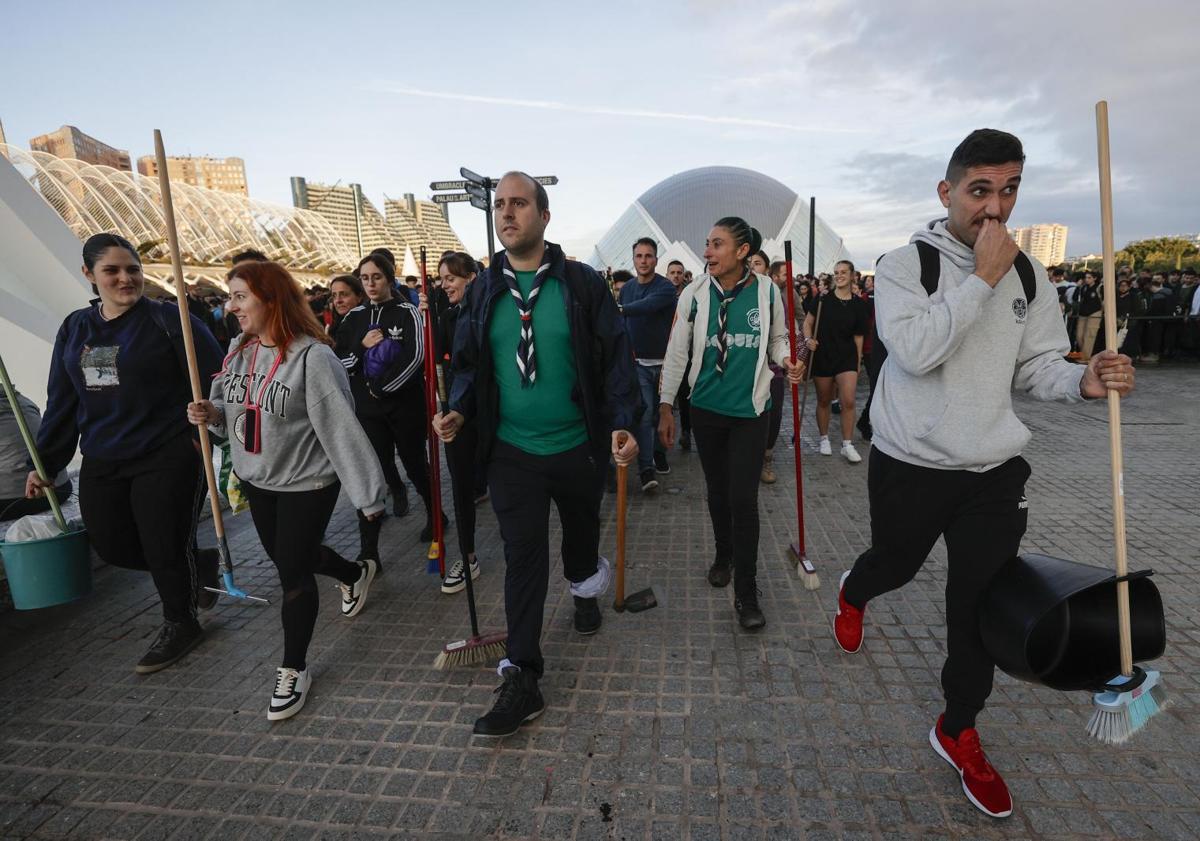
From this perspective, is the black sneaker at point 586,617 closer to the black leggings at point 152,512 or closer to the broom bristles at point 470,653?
the broom bristles at point 470,653

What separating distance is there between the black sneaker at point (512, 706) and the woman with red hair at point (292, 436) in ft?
3.16

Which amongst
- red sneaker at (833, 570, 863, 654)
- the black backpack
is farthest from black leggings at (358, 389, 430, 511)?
the black backpack

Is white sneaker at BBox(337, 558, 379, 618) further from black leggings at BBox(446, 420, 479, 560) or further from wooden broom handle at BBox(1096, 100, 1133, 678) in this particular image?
wooden broom handle at BBox(1096, 100, 1133, 678)

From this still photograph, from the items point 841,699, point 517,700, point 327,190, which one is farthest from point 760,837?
point 327,190

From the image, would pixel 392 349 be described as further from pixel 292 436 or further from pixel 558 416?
pixel 558 416

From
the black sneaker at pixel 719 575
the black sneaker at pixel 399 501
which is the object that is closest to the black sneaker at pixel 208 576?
the black sneaker at pixel 399 501

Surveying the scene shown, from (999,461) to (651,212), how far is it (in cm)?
6340

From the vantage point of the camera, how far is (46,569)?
330cm

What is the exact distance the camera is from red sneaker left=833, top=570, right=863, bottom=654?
117 inches

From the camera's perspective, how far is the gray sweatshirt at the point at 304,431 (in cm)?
291

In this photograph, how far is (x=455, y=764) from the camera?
98.3 inches

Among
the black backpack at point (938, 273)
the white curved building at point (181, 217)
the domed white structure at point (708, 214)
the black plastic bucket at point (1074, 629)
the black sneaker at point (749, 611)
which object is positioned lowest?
the black sneaker at point (749, 611)

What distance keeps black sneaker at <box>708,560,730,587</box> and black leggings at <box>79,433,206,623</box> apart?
10.1 feet

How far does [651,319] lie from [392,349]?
278 centimetres
